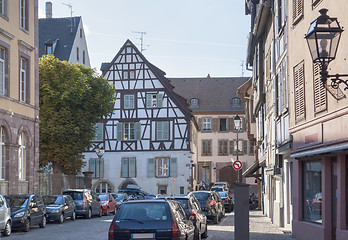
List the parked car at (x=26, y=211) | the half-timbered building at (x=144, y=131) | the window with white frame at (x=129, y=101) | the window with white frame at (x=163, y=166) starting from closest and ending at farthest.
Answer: the parked car at (x=26, y=211)
the half-timbered building at (x=144, y=131)
the window with white frame at (x=163, y=166)
the window with white frame at (x=129, y=101)

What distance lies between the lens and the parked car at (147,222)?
13805 millimetres

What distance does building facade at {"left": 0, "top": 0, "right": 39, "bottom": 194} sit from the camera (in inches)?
1238

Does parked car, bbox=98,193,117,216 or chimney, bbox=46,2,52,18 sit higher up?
chimney, bbox=46,2,52,18

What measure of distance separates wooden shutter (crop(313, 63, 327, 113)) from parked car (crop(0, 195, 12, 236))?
10.8 m

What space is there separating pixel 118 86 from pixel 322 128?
45458mm

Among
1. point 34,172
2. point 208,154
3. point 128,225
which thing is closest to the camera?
point 128,225

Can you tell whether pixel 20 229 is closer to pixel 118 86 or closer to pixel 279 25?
pixel 279 25

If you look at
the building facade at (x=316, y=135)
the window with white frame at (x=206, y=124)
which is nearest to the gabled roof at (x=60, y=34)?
the window with white frame at (x=206, y=124)

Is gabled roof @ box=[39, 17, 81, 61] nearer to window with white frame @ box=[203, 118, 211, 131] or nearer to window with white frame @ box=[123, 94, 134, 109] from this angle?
window with white frame @ box=[123, 94, 134, 109]

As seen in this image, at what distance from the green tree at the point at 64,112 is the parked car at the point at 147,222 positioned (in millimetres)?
28670

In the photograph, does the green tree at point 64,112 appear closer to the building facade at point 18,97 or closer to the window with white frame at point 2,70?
the building facade at point 18,97

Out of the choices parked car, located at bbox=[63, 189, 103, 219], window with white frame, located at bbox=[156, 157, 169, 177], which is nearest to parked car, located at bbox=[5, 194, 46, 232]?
parked car, located at bbox=[63, 189, 103, 219]

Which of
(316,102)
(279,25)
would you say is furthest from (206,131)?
(316,102)

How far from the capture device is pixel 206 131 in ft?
271
